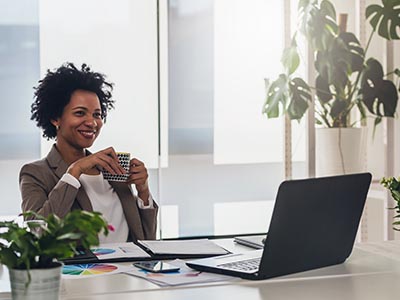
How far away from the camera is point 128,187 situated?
2990 millimetres

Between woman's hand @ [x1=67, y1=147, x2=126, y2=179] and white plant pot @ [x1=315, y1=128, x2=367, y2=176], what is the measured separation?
173cm

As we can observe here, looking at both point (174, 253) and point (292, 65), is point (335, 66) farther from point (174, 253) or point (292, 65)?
point (174, 253)

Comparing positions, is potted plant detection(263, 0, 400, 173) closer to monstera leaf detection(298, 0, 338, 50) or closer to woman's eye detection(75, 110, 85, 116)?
monstera leaf detection(298, 0, 338, 50)

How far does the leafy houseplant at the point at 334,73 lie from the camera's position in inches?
167

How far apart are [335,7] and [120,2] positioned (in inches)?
50.6

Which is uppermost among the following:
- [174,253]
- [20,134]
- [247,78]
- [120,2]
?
[120,2]

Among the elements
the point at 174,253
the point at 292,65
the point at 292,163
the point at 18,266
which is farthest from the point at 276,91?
the point at 18,266

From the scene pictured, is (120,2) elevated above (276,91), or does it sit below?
above

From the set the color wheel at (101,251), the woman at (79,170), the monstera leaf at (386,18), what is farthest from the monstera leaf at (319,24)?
the color wheel at (101,251)

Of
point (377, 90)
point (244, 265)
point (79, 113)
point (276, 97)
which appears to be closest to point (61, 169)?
point (79, 113)

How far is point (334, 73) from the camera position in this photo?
4.26 meters

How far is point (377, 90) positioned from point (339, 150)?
405mm

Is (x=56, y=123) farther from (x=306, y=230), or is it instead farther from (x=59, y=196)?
(x=306, y=230)

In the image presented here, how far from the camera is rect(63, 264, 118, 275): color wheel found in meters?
2.00
